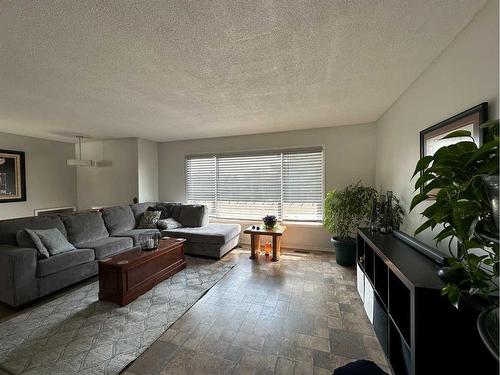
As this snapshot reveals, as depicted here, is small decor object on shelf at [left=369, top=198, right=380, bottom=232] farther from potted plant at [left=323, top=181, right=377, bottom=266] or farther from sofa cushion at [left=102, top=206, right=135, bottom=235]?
sofa cushion at [left=102, top=206, right=135, bottom=235]

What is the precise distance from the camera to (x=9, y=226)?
2.68 m

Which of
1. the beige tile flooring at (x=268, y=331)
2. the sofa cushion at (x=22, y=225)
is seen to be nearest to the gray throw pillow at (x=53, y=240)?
the sofa cushion at (x=22, y=225)

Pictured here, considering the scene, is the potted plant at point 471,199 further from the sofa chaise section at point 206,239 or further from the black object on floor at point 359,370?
the sofa chaise section at point 206,239

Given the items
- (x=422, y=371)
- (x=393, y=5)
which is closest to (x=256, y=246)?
(x=422, y=371)

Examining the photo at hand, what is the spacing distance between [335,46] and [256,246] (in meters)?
3.31

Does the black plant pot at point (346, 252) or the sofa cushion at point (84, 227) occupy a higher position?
the sofa cushion at point (84, 227)

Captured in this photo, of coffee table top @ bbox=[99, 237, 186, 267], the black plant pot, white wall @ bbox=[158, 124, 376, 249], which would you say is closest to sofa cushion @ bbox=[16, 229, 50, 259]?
coffee table top @ bbox=[99, 237, 186, 267]

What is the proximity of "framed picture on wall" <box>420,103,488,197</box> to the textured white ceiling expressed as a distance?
0.59 meters

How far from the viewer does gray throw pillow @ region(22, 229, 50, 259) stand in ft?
8.22

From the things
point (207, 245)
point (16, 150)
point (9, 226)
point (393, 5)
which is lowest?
point (207, 245)

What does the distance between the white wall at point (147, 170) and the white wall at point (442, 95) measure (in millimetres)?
4839

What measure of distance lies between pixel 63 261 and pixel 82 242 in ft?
2.31

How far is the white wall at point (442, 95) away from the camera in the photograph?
4.26 ft

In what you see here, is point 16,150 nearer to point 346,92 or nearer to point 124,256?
point 124,256
